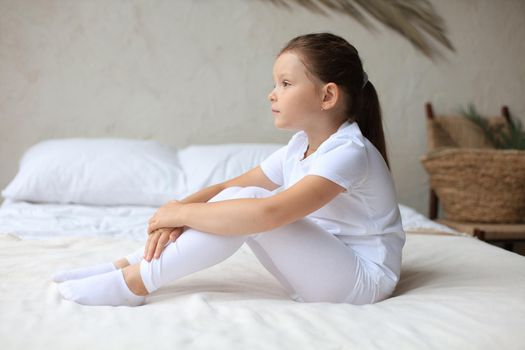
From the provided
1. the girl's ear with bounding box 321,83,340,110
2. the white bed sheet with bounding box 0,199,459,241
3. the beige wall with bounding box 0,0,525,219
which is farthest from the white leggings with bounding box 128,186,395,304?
the beige wall with bounding box 0,0,525,219

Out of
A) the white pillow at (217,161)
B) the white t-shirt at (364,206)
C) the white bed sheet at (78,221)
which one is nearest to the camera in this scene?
the white t-shirt at (364,206)

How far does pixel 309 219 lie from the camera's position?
1190 mm

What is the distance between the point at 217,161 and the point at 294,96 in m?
1.24

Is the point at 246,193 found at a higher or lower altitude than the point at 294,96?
lower

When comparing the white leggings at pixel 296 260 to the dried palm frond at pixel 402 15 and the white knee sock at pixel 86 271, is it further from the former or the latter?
the dried palm frond at pixel 402 15

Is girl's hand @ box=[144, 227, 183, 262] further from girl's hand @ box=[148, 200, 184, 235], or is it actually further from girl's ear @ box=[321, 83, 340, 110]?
girl's ear @ box=[321, 83, 340, 110]

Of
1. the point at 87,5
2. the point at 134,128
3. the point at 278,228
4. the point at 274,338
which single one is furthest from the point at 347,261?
the point at 87,5

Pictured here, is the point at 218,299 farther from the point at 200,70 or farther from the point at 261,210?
the point at 200,70

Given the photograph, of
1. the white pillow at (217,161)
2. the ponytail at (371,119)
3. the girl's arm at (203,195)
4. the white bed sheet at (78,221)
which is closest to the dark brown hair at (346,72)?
the ponytail at (371,119)

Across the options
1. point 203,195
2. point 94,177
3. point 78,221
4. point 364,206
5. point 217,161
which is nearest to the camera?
point 364,206

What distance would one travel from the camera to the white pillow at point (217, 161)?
2.38m

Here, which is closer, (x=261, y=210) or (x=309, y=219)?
(x=261, y=210)

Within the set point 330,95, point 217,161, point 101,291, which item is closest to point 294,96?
point 330,95

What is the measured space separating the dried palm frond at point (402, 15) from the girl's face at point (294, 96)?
1776mm
